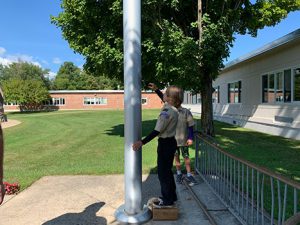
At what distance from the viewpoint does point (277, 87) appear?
16.9 metres

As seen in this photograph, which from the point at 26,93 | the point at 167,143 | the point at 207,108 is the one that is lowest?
the point at 167,143

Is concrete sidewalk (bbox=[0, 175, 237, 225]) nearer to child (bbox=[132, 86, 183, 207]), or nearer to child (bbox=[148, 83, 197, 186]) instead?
child (bbox=[132, 86, 183, 207])

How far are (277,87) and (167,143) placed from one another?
13189 mm

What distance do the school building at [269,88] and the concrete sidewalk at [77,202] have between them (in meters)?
9.80

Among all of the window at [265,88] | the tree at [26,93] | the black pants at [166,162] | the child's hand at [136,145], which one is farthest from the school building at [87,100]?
the child's hand at [136,145]

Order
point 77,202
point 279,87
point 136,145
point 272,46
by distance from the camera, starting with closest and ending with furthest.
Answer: point 136,145 → point 77,202 → point 272,46 → point 279,87

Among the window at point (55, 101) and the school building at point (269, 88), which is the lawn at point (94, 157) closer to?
the school building at point (269, 88)

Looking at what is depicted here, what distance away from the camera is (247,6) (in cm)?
1536

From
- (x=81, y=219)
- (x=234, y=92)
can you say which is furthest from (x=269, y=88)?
(x=81, y=219)

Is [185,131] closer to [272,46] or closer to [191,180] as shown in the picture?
[191,180]

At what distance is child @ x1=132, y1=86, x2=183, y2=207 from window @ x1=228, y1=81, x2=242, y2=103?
60.7ft

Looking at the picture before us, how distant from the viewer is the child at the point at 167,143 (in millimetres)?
4941

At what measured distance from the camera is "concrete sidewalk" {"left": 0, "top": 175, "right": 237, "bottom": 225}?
5062mm

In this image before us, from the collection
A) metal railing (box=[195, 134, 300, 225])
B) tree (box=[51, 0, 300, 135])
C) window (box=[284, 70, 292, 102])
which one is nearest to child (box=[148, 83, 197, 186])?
metal railing (box=[195, 134, 300, 225])
